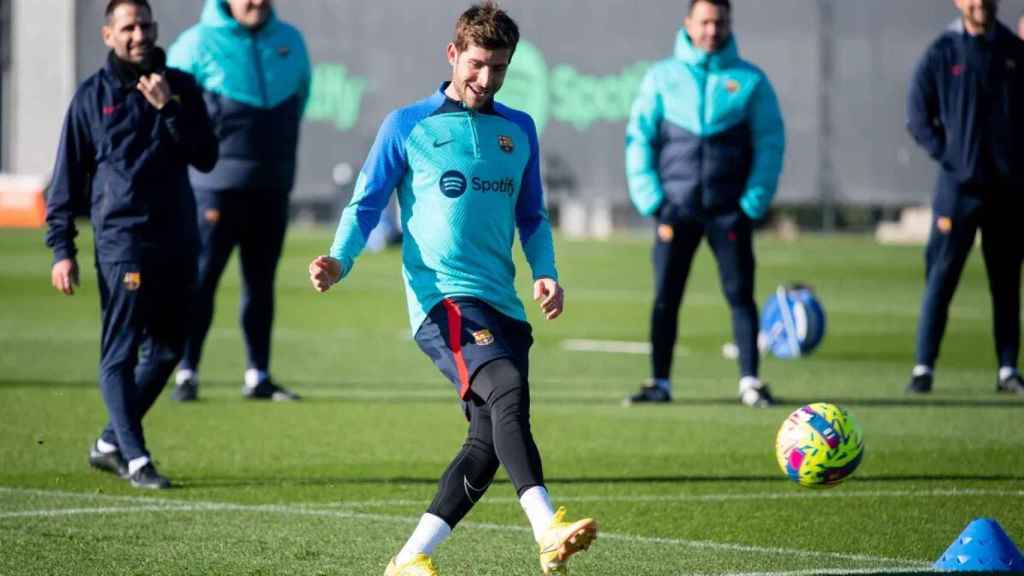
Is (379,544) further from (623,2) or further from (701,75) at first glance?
(623,2)

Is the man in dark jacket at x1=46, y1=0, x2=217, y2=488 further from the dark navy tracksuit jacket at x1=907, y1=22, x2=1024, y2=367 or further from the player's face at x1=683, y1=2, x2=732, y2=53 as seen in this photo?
the dark navy tracksuit jacket at x1=907, y1=22, x2=1024, y2=367

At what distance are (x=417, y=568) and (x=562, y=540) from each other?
2.22ft

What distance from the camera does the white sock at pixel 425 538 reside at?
672cm

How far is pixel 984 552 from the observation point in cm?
685

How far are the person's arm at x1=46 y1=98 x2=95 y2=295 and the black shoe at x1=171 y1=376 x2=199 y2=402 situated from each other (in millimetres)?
3577

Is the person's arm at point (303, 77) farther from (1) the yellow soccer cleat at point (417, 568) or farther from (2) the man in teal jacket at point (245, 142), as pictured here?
(1) the yellow soccer cleat at point (417, 568)

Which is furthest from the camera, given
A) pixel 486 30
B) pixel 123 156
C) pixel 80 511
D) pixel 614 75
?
pixel 614 75

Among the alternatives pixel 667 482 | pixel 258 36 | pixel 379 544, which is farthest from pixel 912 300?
pixel 379 544

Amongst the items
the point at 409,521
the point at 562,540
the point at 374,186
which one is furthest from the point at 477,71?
the point at 409,521

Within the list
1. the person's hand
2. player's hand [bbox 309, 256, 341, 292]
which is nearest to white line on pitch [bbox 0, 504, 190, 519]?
the person's hand

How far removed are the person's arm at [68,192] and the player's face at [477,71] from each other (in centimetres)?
302

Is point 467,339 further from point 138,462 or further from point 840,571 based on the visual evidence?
point 138,462

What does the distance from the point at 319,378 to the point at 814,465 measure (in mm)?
6915

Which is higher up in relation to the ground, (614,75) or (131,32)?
(131,32)
